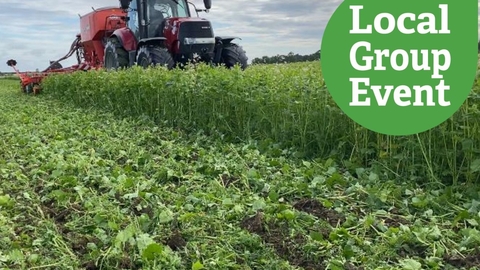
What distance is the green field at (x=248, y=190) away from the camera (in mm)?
3178

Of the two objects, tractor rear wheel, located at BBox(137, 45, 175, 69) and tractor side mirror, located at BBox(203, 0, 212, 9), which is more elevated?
tractor side mirror, located at BBox(203, 0, 212, 9)

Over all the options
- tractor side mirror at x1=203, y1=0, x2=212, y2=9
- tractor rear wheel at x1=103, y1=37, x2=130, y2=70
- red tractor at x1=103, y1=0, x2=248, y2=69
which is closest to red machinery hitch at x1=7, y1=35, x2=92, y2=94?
tractor rear wheel at x1=103, y1=37, x2=130, y2=70

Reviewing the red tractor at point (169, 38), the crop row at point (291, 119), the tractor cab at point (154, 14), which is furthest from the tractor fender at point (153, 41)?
the crop row at point (291, 119)

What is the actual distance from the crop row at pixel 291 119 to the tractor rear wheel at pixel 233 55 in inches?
110

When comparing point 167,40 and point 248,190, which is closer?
point 248,190

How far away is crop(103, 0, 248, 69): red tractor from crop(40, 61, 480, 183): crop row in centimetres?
148

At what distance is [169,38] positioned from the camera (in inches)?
449

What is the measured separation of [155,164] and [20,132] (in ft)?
11.3

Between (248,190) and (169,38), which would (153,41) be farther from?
(248,190)

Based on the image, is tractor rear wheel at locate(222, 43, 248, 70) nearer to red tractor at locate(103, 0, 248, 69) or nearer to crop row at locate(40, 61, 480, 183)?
red tractor at locate(103, 0, 248, 69)

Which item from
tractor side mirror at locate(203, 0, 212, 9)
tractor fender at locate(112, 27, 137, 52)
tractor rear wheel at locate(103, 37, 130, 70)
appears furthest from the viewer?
tractor rear wheel at locate(103, 37, 130, 70)

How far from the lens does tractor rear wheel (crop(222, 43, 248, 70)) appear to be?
38.9ft

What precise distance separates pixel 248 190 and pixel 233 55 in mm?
7790

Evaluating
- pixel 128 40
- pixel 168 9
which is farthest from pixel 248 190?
pixel 128 40
